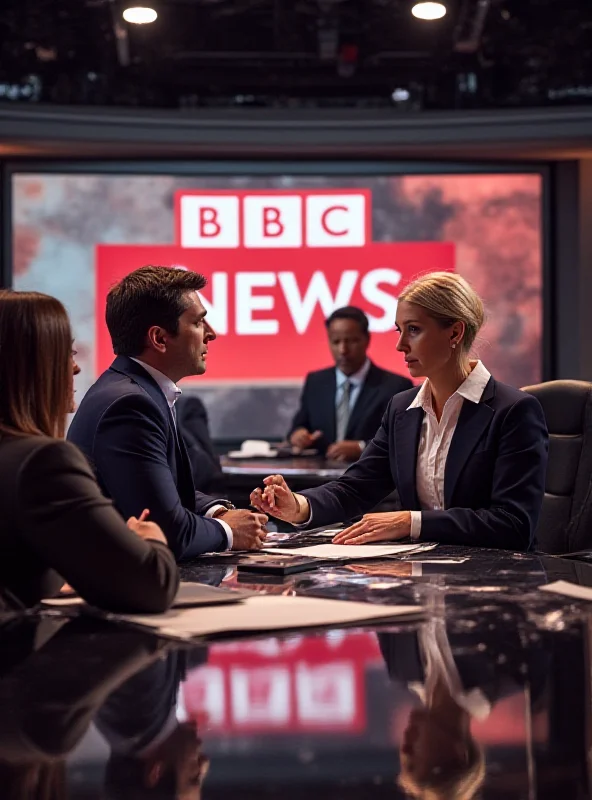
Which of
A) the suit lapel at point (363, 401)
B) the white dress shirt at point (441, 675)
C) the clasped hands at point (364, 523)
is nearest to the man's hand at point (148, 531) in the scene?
the white dress shirt at point (441, 675)

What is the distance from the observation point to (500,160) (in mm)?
8070

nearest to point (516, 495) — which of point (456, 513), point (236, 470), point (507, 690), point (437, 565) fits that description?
point (456, 513)

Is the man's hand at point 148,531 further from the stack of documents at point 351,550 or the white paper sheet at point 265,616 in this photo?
the stack of documents at point 351,550

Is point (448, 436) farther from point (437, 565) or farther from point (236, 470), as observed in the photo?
point (236, 470)

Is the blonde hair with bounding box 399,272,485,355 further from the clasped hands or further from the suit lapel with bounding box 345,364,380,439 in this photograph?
the suit lapel with bounding box 345,364,380,439

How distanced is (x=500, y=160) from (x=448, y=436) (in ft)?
18.1

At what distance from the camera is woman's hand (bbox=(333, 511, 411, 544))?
264 cm

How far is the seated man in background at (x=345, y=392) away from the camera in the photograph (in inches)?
244

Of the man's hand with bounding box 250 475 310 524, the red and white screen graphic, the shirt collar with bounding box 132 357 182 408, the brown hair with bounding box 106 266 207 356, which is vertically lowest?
the man's hand with bounding box 250 475 310 524

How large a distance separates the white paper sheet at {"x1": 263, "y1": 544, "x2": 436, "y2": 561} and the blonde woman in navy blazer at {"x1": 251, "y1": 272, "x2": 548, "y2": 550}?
0.07 metres

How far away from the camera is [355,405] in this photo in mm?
6309

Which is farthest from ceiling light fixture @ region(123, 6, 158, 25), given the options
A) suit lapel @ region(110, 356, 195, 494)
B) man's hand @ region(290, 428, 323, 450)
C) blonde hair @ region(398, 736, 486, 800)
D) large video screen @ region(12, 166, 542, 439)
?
blonde hair @ region(398, 736, 486, 800)

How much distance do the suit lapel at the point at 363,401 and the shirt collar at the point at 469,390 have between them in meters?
3.15

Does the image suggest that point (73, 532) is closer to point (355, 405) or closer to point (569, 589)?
point (569, 589)
